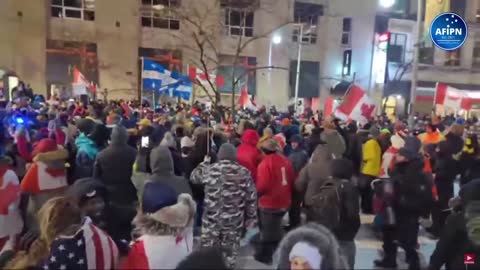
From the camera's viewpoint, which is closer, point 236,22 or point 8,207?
point 8,207

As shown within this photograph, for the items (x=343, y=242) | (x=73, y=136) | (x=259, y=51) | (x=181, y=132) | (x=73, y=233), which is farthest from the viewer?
(x=259, y=51)

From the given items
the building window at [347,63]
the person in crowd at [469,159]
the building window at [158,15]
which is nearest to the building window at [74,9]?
the building window at [158,15]

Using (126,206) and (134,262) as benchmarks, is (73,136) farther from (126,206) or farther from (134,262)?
(134,262)

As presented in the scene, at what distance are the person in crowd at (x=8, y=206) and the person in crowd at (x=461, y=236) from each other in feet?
11.9

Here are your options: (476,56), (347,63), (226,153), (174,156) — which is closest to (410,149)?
(226,153)

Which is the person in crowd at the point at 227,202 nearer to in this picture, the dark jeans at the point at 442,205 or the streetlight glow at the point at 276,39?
the dark jeans at the point at 442,205

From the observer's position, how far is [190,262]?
207cm

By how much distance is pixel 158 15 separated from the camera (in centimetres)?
2925

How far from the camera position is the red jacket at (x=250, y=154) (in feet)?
21.8

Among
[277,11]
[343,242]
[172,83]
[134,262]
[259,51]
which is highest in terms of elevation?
[277,11]

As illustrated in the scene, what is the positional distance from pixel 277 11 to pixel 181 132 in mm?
24708

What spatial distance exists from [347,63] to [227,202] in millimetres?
29269

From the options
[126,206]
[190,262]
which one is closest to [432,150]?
[126,206]

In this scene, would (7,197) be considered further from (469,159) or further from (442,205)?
(469,159)
